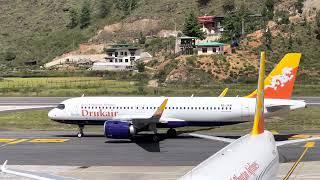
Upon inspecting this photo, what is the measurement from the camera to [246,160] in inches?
639

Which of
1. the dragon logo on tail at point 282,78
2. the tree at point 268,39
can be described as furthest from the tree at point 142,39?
the dragon logo on tail at point 282,78

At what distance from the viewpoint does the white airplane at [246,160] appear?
551 inches

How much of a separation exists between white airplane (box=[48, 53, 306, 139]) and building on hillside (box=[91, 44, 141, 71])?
106519mm

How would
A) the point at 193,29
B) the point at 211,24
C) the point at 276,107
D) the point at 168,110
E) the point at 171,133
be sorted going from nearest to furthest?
1. the point at 276,107
2. the point at 168,110
3. the point at 171,133
4. the point at 193,29
5. the point at 211,24

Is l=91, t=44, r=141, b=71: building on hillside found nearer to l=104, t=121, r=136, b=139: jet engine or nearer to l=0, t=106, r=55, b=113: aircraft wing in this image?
l=0, t=106, r=55, b=113: aircraft wing

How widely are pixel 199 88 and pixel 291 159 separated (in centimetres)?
5383

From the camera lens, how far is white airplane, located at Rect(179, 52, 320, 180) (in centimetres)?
Result: 1400

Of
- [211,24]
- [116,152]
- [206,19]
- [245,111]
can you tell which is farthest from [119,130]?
[211,24]

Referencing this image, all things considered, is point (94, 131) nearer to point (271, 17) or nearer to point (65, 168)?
point (65, 168)

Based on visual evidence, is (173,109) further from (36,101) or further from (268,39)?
(268,39)

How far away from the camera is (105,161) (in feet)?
114

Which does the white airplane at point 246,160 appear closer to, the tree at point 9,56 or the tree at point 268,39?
the tree at point 268,39

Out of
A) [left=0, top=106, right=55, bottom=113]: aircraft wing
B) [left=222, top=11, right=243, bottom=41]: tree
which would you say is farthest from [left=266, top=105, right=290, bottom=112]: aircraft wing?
[left=222, top=11, right=243, bottom=41]: tree

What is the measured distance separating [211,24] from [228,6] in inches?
629
